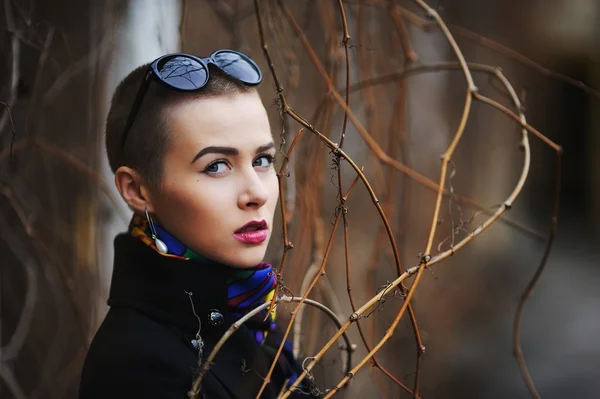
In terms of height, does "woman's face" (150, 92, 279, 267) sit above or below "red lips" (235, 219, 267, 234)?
above

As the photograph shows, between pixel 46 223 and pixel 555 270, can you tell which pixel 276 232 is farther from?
pixel 555 270

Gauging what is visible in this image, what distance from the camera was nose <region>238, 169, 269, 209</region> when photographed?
84 cm

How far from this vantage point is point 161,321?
84 cm

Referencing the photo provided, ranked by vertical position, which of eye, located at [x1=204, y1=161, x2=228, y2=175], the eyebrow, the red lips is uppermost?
the eyebrow

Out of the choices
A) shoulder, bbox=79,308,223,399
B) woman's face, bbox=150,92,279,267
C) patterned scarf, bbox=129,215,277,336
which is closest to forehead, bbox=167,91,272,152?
woman's face, bbox=150,92,279,267

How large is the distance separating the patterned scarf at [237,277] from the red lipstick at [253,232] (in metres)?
0.04

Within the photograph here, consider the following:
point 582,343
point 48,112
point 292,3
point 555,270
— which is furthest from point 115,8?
point 582,343

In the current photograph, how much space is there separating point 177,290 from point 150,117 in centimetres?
21

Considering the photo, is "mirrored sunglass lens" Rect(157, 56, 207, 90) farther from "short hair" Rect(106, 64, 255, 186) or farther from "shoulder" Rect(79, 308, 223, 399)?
"shoulder" Rect(79, 308, 223, 399)

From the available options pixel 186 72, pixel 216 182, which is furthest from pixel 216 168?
pixel 186 72

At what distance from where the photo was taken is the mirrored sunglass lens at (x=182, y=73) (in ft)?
2.70

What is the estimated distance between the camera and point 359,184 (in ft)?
5.32

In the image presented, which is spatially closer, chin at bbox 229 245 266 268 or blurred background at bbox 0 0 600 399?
chin at bbox 229 245 266 268

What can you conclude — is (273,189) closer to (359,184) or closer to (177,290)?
(177,290)
